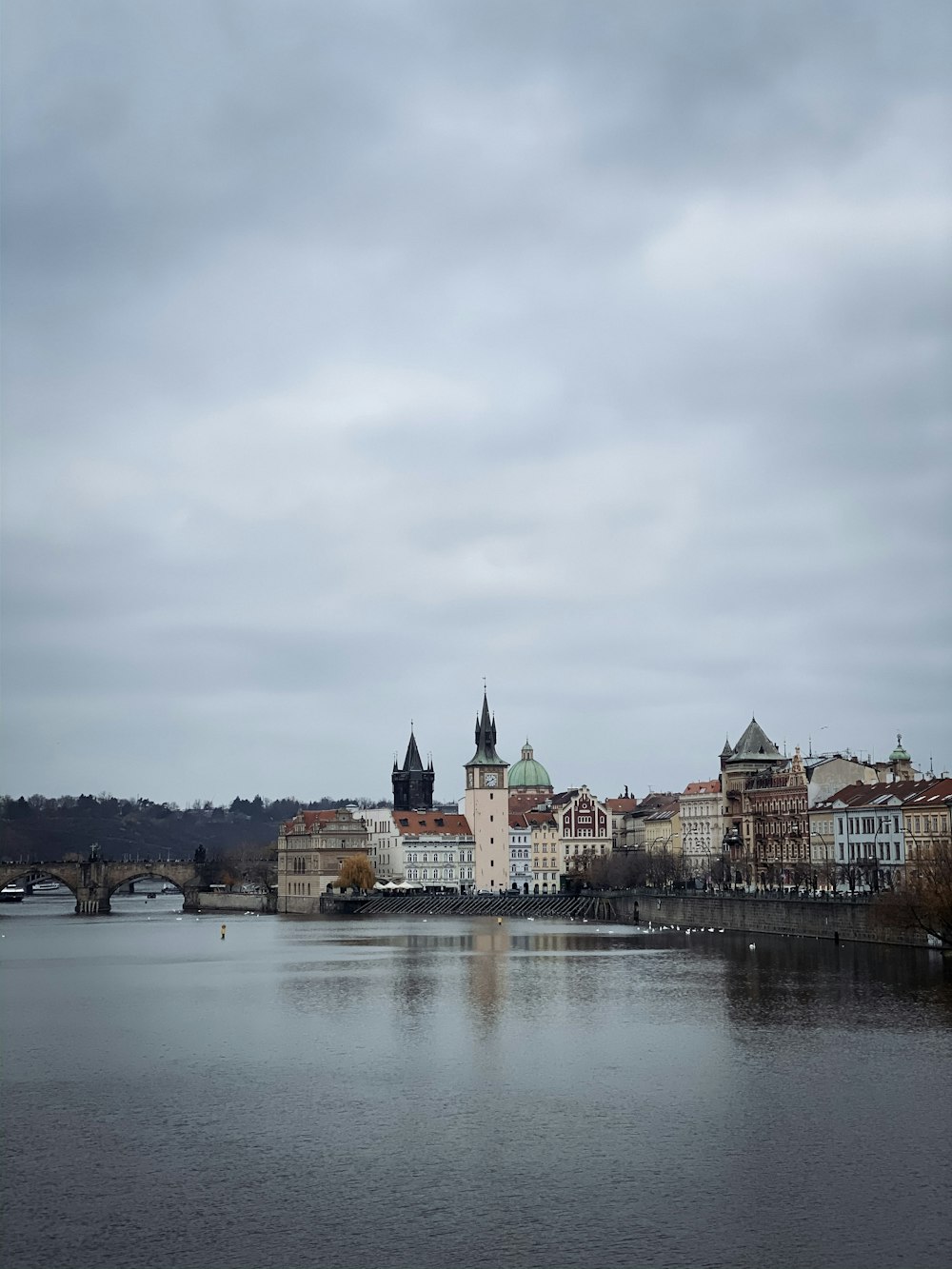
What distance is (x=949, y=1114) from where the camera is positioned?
123 ft

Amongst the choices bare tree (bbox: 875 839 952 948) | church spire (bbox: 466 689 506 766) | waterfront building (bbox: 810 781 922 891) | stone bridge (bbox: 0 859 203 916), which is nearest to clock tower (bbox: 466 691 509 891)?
church spire (bbox: 466 689 506 766)

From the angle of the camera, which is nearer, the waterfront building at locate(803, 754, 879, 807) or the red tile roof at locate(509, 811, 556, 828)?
the waterfront building at locate(803, 754, 879, 807)

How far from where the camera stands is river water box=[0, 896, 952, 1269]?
92.8 ft

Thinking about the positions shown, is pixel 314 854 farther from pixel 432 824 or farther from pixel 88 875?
pixel 88 875

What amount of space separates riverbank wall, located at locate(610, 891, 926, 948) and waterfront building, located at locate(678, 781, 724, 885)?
63.6 ft

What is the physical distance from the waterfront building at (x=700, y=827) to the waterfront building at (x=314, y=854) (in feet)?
131

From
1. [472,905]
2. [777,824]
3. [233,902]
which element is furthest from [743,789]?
[233,902]

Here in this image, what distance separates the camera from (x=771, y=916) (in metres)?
99.8

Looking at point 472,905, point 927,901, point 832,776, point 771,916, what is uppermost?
point 832,776

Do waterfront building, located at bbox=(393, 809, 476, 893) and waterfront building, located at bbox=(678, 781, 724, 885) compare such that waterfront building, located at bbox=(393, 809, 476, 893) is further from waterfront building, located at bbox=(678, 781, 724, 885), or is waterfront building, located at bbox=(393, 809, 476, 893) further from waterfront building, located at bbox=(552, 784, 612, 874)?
waterfront building, located at bbox=(678, 781, 724, 885)

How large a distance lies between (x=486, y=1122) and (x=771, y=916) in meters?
65.3

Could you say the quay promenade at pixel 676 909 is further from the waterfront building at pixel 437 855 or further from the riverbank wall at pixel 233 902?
the waterfront building at pixel 437 855

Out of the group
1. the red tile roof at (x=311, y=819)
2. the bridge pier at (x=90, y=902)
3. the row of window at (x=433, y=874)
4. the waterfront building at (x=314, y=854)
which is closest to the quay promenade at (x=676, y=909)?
the waterfront building at (x=314, y=854)

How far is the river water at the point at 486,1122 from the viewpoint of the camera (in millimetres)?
28281
